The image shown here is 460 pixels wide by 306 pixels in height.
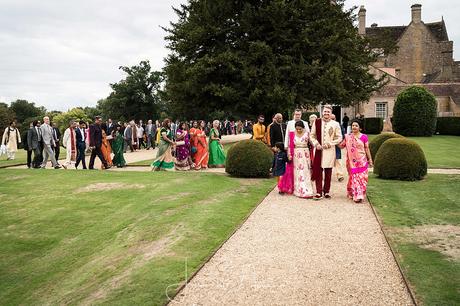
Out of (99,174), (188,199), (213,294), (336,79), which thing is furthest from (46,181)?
(336,79)

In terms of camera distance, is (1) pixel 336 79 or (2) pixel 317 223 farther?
(1) pixel 336 79

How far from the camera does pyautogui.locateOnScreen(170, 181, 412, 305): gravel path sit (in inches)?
199

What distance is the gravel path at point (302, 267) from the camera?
5.07 metres

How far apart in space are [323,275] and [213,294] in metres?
1.53

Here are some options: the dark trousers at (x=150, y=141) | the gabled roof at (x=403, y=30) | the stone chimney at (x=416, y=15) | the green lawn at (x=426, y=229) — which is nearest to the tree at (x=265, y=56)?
the dark trousers at (x=150, y=141)

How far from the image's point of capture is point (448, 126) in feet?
120

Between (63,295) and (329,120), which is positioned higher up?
(329,120)

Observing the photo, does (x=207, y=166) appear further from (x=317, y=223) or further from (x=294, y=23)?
(x=294, y=23)

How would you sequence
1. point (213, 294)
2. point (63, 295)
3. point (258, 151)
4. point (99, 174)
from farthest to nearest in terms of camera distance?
point (99, 174) < point (258, 151) < point (63, 295) < point (213, 294)

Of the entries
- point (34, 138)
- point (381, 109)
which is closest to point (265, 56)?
point (34, 138)

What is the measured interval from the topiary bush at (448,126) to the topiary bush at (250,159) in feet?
94.4

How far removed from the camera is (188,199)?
34.0 ft

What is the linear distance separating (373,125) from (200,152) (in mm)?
25825

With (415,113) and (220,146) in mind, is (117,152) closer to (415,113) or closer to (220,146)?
(220,146)
